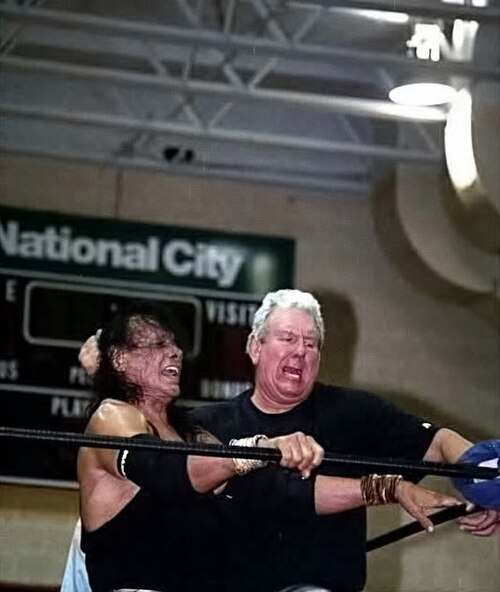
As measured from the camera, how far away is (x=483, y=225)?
490 centimetres

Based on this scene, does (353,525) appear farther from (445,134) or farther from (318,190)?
(318,190)

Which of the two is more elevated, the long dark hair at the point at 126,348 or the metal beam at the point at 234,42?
the metal beam at the point at 234,42

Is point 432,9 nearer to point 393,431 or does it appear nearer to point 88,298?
point 88,298

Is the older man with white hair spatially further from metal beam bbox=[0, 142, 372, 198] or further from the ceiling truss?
metal beam bbox=[0, 142, 372, 198]

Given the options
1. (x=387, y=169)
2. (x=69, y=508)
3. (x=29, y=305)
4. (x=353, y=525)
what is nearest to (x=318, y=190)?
(x=387, y=169)

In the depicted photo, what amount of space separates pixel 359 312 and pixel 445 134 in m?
1.08

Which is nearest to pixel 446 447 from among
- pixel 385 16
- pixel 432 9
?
pixel 432 9

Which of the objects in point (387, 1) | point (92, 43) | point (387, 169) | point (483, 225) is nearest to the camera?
point (387, 1)

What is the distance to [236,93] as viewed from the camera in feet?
16.1

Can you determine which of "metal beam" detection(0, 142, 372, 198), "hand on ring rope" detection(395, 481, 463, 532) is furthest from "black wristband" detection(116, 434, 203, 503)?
"metal beam" detection(0, 142, 372, 198)

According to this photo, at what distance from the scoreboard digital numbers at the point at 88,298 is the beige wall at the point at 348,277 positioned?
0.15 metres

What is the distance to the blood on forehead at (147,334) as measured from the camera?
2273 mm

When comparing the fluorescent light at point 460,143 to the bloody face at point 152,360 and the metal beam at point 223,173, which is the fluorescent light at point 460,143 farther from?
the bloody face at point 152,360

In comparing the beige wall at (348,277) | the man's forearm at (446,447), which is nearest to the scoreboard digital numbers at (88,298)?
the beige wall at (348,277)
